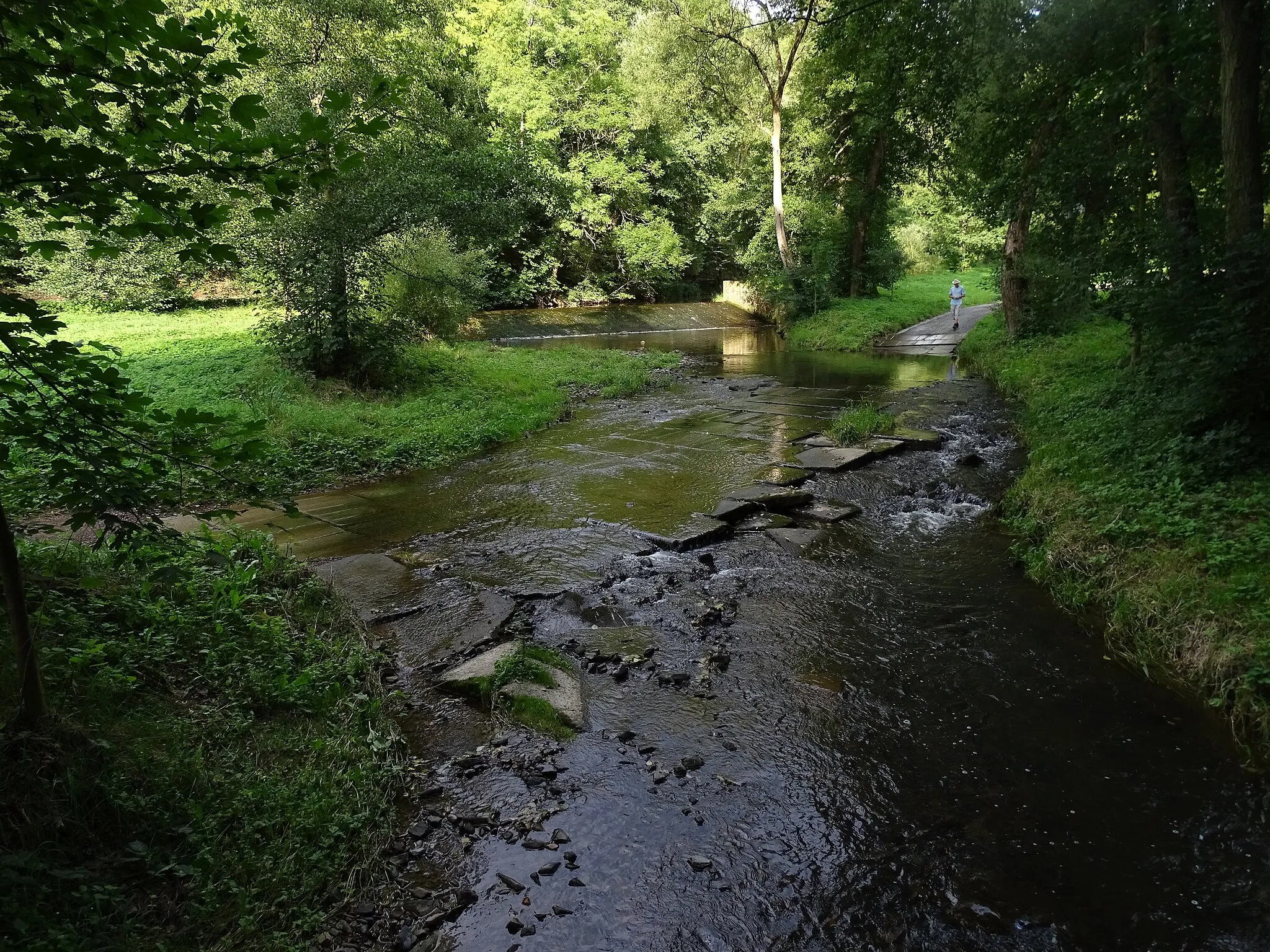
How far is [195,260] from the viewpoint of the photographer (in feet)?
8.33

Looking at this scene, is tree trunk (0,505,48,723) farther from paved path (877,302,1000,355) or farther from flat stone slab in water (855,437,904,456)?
paved path (877,302,1000,355)

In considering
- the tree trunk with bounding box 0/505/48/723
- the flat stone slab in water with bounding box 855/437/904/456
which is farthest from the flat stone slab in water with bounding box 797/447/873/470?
the tree trunk with bounding box 0/505/48/723

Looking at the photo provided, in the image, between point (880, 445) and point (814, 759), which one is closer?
point (814, 759)

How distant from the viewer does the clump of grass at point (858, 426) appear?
12.2 m

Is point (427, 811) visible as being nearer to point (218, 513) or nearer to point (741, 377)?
point (218, 513)

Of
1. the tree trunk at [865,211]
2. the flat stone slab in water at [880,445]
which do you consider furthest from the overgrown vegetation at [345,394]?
the tree trunk at [865,211]

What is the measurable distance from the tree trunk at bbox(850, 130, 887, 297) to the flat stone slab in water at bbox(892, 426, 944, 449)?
20649mm

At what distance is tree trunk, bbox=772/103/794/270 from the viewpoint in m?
29.5

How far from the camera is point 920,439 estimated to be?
39.8 ft

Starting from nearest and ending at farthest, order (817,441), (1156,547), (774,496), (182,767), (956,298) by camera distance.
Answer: (182,767)
(1156,547)
(774,496)
(817,441)
(956,298)

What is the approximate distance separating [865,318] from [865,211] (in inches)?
258

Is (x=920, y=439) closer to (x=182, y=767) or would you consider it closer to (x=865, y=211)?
(x=182, y=767)

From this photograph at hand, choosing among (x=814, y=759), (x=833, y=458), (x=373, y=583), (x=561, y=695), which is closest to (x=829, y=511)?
(x=833, y=458)

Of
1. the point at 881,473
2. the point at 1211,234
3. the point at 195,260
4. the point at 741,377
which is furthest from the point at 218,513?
the point at 741,377
